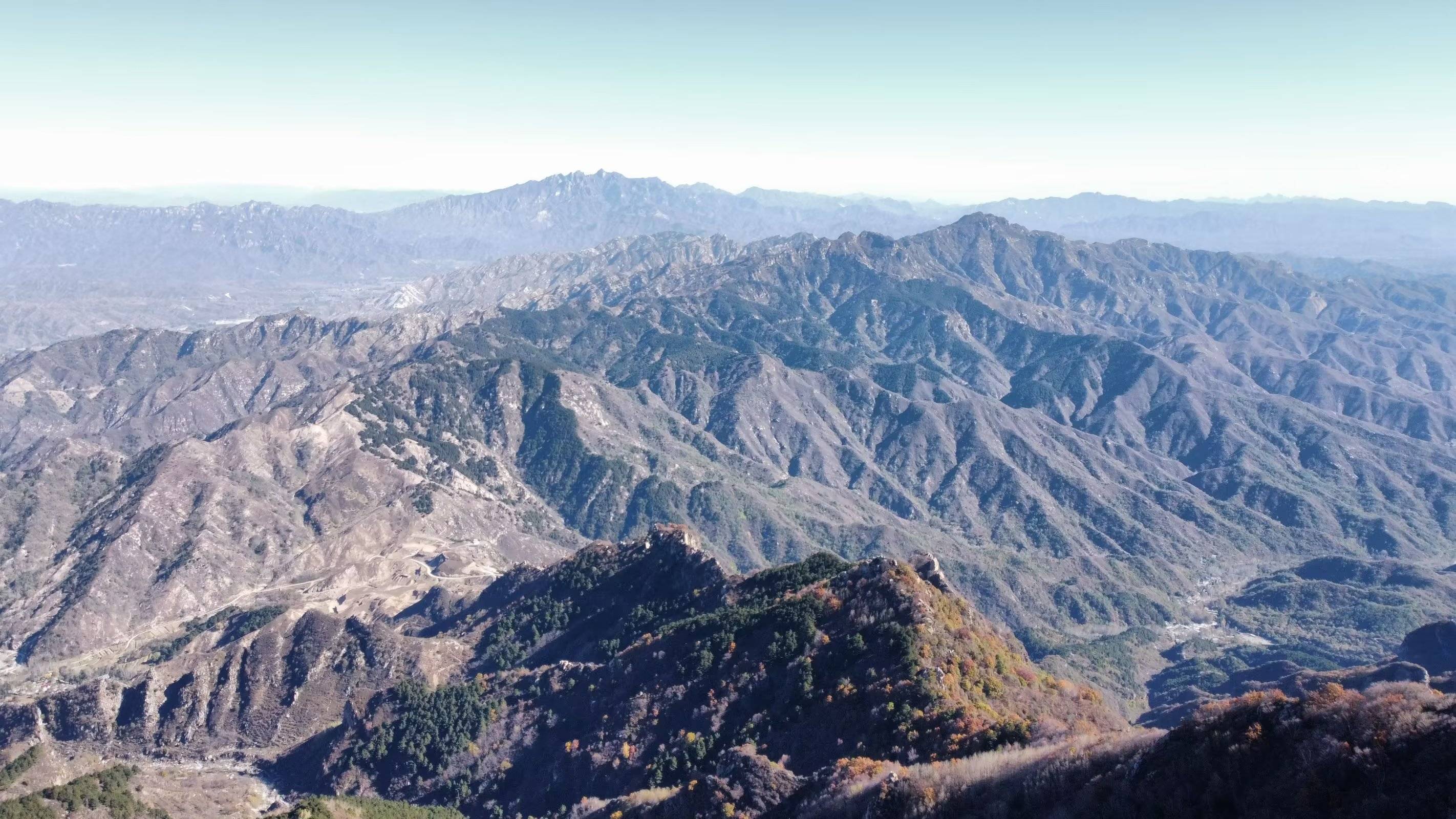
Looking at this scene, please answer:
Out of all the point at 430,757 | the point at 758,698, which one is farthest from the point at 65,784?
the point at 758,698

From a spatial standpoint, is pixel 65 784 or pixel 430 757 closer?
pixel 65 784

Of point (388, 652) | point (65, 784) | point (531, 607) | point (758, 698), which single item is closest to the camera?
point (65, 784)

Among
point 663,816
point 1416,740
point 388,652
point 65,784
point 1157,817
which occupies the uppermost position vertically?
point 1416,740

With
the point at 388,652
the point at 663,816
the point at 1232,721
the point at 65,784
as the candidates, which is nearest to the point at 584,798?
the point at 663,816

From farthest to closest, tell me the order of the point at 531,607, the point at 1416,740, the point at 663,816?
the point at 531,607 < the point at 663,816 < the point at 1416,740

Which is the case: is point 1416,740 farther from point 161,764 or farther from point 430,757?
point 161,764

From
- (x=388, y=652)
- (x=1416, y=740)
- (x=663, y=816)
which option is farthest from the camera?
(x=388, y=652)

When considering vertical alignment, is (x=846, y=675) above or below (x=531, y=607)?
above

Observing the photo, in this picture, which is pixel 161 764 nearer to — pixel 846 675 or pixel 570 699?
pixel 570 699

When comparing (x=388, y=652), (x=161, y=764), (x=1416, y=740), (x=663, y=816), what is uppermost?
(x=1416, y=740)
